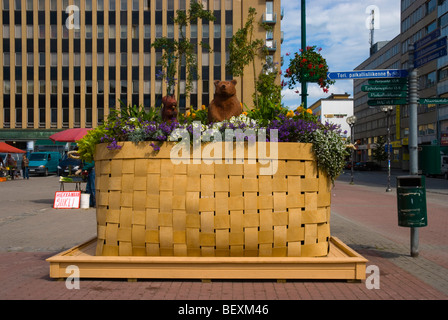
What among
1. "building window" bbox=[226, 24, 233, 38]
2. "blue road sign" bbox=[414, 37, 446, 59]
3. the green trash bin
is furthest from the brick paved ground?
"building window" bbox=[226, 24, 233, 38]

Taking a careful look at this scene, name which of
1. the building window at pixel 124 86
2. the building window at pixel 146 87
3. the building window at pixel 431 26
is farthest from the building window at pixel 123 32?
the building window at pixel 431 26

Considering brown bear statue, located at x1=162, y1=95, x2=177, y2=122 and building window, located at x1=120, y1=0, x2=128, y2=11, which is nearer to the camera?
brown bear statue, located at x1=162, y1=95, x2=177, y2=122

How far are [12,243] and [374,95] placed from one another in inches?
246

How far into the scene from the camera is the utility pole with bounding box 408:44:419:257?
619cm

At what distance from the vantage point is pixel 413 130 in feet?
22.2

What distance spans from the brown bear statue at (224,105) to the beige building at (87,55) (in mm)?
44379

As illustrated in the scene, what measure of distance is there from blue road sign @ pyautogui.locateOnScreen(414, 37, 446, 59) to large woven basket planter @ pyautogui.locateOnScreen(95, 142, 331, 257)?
11.3 ft

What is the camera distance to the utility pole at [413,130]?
244 inches

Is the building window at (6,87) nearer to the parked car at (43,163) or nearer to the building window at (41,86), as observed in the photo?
the building window at (41,86)

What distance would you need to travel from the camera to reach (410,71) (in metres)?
7.07

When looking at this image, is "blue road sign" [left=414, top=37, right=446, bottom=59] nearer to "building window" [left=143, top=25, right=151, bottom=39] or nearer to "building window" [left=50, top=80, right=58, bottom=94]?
"building window" [left=143, top=25, right=151, bottom=39]

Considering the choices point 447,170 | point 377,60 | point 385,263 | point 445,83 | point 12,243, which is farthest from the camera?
point 377,60

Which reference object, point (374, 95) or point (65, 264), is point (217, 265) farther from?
point (374, 95)
